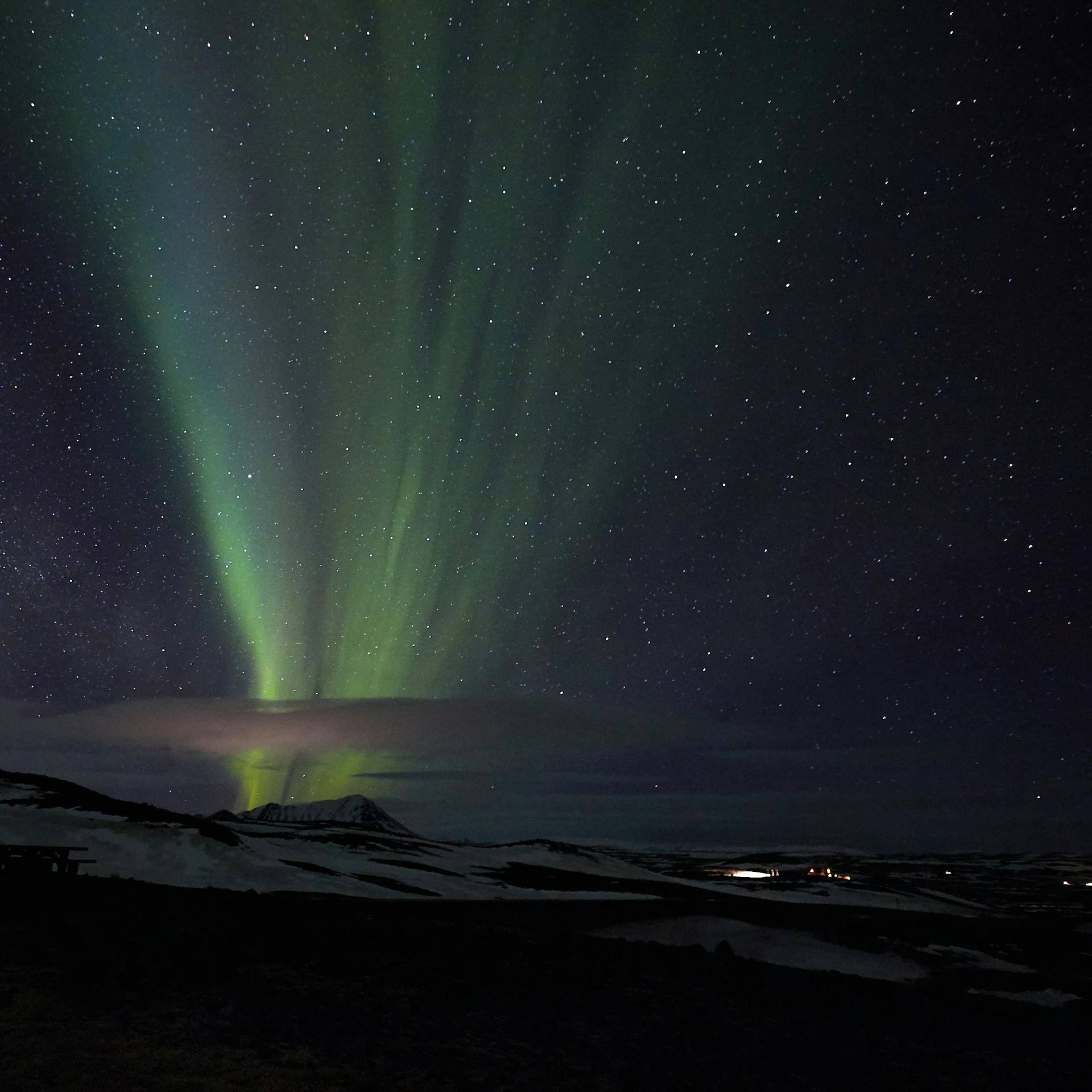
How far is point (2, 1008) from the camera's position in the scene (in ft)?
43.1

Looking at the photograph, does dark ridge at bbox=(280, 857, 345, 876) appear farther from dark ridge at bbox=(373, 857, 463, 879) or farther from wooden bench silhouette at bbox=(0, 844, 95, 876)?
wooden bench silhouette at bbox=(0, 844, 95, 876)

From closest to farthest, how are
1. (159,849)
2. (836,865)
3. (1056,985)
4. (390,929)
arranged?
(390,929) → (1056,985) → (159,849) → (836,865)

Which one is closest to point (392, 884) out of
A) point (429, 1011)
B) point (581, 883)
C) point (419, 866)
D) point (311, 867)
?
point (311, 867)

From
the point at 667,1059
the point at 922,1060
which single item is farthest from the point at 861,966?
the point at 667,1059

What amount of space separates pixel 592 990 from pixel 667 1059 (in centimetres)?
557

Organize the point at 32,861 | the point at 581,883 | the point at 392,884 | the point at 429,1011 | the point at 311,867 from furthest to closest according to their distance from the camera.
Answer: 1. the point at 581,883
2. the point at 311,867
3. the point at 392,884
4. the point at 32,861
5. the point at 429,1011

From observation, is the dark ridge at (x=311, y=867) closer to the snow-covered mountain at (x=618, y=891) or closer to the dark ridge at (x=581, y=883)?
the snow-covered mountain at (x=618, y=891)

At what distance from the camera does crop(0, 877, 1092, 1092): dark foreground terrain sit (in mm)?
12250

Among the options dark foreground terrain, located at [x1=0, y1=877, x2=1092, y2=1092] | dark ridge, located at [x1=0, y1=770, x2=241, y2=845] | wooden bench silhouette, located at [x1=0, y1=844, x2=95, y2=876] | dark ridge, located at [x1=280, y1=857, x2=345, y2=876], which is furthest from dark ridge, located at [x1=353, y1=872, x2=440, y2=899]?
wooden bench silhouette, located at [x1=0, y1=844, x2=95, y2=876]

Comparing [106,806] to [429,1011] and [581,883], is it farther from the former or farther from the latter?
[429,1011]

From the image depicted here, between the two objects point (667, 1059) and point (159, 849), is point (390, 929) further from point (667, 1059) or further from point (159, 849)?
point (159, 849)

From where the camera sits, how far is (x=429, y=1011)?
16.3m

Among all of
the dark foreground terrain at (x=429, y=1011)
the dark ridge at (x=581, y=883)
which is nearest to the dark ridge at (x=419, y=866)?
the dark ridge at (x=581, y=883)

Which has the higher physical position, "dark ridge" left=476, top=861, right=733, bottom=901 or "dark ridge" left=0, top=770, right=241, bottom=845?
"dark ridge" left=0, top=770, right=241, bottom=845
